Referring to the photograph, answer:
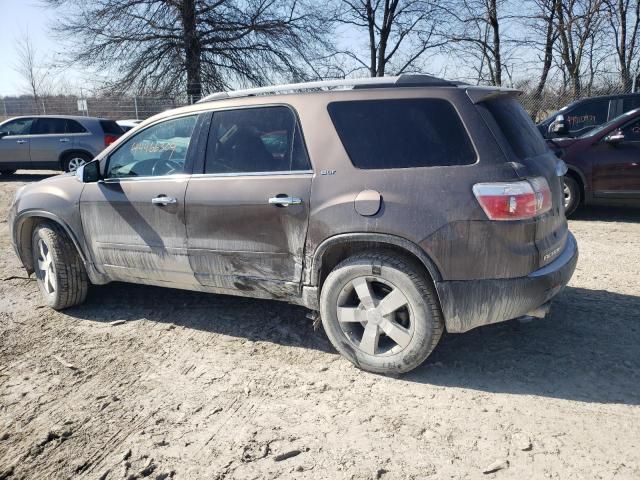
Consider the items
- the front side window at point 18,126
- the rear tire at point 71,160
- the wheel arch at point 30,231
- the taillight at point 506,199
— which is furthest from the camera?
the front side window at point 18,126

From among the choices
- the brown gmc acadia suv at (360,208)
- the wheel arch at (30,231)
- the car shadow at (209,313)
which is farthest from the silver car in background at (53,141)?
the brown gmc acadia suv at (360,208)

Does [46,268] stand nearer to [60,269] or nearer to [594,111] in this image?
[60,269]

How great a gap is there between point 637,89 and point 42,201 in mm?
15611

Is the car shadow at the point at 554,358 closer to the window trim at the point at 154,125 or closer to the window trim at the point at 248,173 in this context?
the window trim at the point at 248,173

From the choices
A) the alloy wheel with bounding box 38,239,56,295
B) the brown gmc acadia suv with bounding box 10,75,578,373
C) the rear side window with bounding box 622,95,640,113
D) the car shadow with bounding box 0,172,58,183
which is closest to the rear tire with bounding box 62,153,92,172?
the car shadow with bounding box 0,172,58,183

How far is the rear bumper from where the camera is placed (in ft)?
9.45

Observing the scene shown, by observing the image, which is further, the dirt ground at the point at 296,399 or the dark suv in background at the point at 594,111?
the dark suv in background at the point at 594,111

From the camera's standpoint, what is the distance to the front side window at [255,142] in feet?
11.0

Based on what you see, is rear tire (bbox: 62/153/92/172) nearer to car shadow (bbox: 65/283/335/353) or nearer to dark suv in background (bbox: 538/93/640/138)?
car shadow (bbox: 65/283/335/353)

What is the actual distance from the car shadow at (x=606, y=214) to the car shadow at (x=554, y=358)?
372 centimetres

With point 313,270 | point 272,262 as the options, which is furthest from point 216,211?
point 313,270

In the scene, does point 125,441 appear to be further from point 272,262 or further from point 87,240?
point 87,240

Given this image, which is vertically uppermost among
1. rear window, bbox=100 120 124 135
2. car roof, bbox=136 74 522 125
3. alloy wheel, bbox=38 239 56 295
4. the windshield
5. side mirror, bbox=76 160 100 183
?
rear window, bbox=100 120 124 135

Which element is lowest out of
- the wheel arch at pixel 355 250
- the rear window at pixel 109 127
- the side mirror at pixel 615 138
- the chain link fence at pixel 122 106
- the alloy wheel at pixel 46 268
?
the alloy wheel at pixel 46 268
